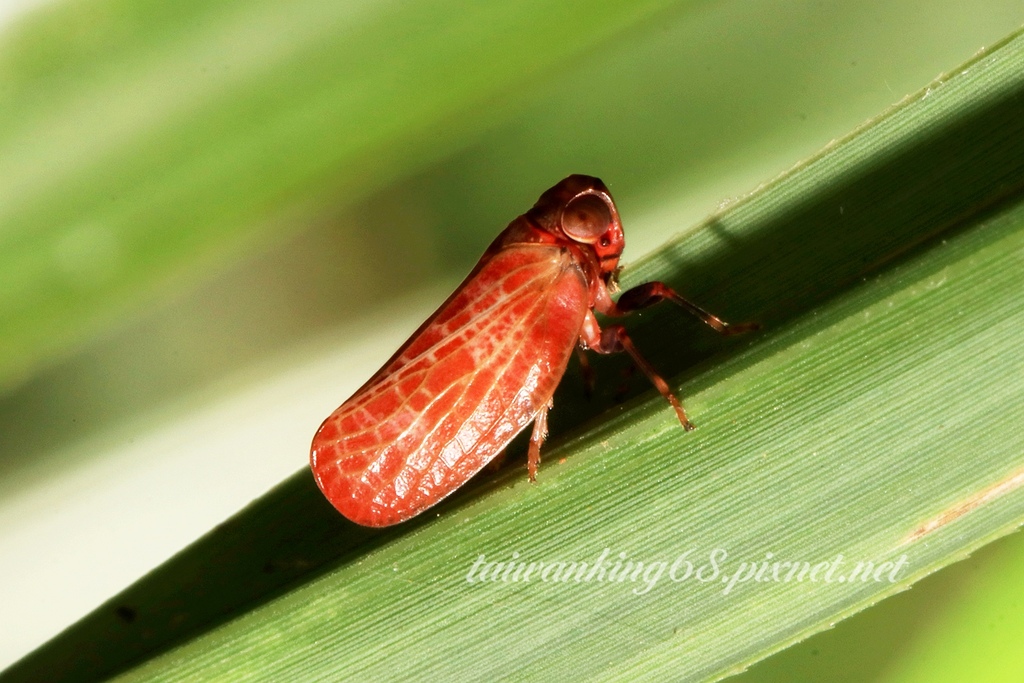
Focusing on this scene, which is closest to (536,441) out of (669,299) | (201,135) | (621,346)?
(621,346)

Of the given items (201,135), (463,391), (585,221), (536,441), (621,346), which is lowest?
(536,441)

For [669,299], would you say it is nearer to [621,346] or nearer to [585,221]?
[621,346]

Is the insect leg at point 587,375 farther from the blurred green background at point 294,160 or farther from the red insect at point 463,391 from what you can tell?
the blurred green background at point 294,160

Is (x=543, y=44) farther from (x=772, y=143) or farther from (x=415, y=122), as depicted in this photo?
(x=772, y=143)

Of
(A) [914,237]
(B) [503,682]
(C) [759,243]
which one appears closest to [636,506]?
(B) [503,682]

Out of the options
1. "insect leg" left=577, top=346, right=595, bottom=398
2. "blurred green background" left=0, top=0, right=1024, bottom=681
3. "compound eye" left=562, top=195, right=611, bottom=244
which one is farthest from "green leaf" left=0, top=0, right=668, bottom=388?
"insect leg" left=577, top=346, right=595, bottom=398

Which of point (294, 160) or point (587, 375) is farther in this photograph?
point (294, 160)

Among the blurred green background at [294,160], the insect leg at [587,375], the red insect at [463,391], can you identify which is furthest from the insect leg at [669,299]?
the blurred green background at [294,160]
